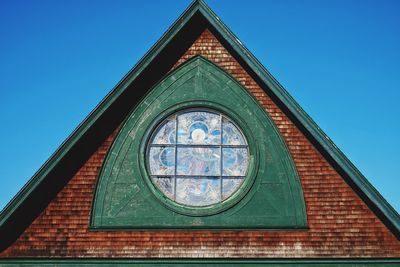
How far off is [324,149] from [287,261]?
2.98m

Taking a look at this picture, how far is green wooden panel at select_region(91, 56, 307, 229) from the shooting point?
46.4 ft

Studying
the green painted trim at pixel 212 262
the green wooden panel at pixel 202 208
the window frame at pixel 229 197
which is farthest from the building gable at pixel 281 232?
the window frame at pixel 229 197

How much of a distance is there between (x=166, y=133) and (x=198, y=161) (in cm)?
118

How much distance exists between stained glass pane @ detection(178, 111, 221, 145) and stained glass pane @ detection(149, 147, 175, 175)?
1.44 feet

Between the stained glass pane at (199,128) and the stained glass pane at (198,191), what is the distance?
3.43ft

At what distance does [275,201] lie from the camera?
14344 mm

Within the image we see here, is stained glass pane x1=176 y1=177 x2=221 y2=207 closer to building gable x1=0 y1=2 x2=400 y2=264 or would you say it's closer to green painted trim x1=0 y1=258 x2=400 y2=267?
building gable x1=0 y1=2 x2=400 y2=264

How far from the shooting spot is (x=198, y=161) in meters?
14.8

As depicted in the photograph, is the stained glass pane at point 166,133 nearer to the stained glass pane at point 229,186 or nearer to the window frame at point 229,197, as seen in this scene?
the window frame at point 229,197

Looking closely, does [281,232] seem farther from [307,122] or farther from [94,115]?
[94,115]

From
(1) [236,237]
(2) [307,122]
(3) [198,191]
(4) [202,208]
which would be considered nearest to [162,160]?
(3) [198,191]

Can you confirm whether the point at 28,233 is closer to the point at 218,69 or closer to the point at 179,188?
the point at 179,188

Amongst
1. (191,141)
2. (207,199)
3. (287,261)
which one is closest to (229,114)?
(191,141)

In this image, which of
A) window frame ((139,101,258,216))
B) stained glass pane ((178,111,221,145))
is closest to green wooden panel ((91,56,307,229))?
window frame ((139,101,258,216))
